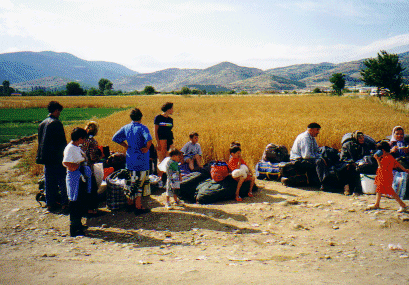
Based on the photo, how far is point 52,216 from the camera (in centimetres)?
544

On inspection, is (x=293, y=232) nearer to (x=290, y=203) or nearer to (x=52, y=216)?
(x=290, y=203)

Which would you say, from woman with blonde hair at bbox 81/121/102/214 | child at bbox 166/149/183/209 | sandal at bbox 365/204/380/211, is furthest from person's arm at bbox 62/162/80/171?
sandal at bbox 365/204/380/211

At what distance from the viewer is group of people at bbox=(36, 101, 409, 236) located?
4.69 metres

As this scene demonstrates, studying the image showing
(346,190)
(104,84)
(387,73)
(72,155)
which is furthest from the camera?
(104,84)

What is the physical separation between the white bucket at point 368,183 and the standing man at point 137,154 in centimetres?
480

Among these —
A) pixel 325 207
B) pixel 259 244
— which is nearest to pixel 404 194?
pixel 325 207

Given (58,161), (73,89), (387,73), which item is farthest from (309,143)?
(73,89)

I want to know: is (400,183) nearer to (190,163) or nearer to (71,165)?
(190,163)

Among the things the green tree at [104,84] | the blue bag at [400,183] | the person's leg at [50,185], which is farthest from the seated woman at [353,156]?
the green tree at [104,84]

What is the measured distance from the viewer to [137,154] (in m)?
5.30

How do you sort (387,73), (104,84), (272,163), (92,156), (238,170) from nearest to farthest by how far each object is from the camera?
(92,156) → (238,170) → (272,163) → (387,73) → (104,84)

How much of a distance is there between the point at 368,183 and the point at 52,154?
266 inches

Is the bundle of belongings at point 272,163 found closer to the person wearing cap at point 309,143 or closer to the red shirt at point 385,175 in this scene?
the person wearing cap at point 309,143

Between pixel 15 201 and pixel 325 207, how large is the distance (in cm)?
677
